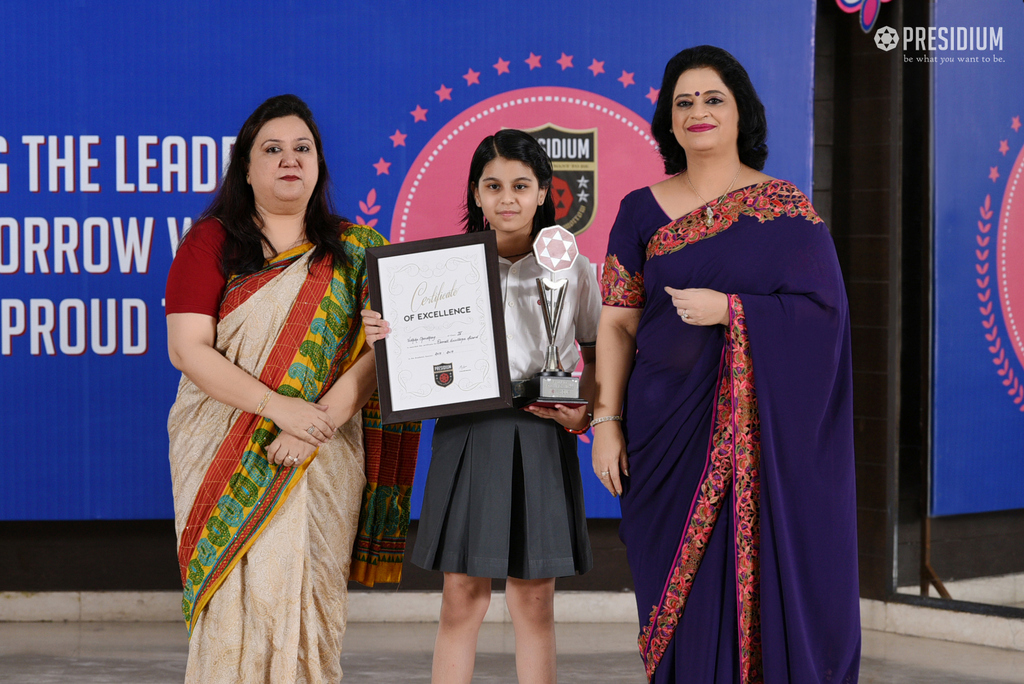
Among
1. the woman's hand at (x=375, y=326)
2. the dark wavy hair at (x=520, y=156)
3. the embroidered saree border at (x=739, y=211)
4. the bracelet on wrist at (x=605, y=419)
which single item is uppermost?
the dark wavy hair at (x=520, y=156)

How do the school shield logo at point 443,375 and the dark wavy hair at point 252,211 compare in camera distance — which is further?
the dark wavy hair at point 252,211

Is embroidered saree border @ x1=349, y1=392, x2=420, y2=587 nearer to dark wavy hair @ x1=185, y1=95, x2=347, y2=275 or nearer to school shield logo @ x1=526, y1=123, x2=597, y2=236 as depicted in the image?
dark wavy hair @ x1=185, y1=95, x2=347, y2=275

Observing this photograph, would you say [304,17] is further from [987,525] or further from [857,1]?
[987,525]

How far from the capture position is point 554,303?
1.89m

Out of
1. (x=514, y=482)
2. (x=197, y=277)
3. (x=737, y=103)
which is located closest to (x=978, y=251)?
(x=737, y=103)

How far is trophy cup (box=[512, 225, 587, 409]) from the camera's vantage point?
6.04 feet

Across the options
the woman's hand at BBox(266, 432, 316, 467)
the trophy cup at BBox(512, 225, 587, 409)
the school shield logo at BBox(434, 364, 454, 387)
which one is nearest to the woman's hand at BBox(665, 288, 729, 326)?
the trophy cup at BBox(512, 225, 587, 409)

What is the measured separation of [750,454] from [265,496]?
105cm

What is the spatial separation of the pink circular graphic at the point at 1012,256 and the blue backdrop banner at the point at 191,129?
779mm

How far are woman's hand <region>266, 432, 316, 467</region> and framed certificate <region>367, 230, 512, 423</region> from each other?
0.70 feet

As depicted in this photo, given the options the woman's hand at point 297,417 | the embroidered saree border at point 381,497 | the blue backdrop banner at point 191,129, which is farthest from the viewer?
the blue backdrop banner at point 191,129

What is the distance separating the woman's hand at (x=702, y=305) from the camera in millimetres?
1729

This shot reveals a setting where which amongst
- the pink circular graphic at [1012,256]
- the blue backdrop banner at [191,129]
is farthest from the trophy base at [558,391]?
the pink circular graphic at [1012,256]

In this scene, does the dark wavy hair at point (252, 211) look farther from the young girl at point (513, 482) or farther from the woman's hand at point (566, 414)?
the woman's hand at point (566, 414)
